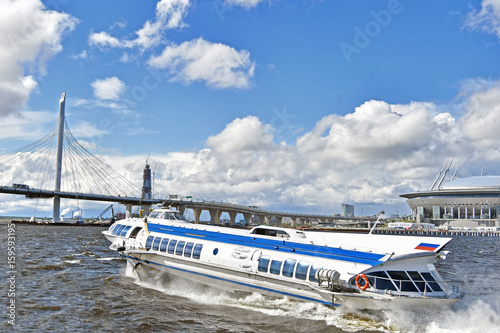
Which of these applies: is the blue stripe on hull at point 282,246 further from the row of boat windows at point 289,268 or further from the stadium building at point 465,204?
the stadium building at point 465,204

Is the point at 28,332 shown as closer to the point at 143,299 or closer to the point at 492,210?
the point at 143,299

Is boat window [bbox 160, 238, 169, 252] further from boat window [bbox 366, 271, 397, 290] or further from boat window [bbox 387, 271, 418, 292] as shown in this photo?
boat window [bbox 387, 271, 418, 292]

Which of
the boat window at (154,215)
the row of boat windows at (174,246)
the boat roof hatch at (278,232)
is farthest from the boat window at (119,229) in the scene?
the boat roof hatch at (278,232)

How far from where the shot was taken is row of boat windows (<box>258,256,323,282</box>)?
1689 centimetres

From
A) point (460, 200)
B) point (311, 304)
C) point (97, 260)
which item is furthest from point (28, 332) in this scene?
point (460, 200)

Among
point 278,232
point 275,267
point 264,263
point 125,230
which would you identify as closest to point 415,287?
point 275,267

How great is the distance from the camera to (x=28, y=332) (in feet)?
49.5

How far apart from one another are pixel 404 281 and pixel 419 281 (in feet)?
2.34

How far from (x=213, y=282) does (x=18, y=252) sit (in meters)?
25.0

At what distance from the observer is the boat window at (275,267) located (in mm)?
17750

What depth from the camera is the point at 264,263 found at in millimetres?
18297

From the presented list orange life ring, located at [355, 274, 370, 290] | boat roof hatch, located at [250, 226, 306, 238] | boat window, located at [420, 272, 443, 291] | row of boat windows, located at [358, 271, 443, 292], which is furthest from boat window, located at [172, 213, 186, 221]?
boat window, located at [420, 272, 443, 291]

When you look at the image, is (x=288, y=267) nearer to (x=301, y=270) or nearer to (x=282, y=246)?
(x=301, y=270)

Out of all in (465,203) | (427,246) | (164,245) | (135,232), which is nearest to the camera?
(427,246)
